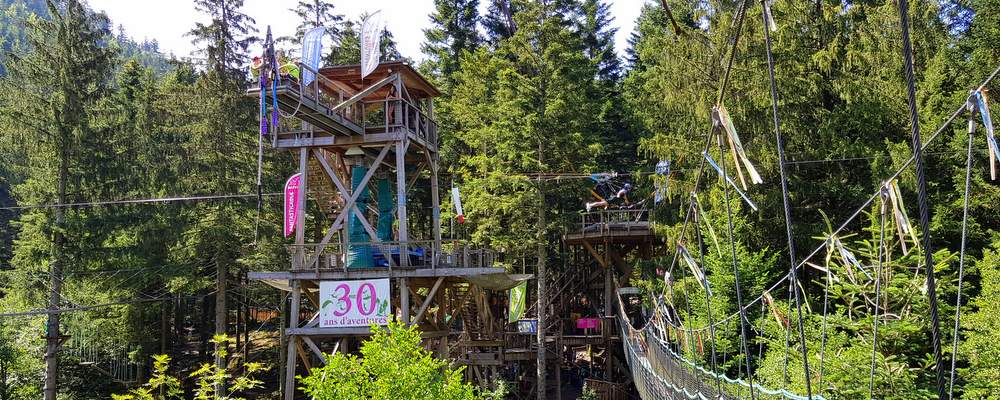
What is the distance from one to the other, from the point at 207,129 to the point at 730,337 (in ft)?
45.2

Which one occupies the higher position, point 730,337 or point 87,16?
point 87,16

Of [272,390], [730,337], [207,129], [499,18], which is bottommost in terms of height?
[272,390]

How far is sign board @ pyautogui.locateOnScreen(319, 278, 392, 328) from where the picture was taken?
11828mm

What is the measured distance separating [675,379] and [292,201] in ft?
23.5

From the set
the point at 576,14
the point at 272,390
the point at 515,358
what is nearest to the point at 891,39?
the point at 515,358

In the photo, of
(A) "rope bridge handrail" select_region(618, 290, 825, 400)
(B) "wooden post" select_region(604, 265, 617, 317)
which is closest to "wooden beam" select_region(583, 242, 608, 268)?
(B) "wooden post" select_region(604, 265, 617, 317)

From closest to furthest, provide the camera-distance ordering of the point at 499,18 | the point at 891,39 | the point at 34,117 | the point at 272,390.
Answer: the point at 891,39 < the point at 34,117 < the point at 272,390 < the point at 499,18

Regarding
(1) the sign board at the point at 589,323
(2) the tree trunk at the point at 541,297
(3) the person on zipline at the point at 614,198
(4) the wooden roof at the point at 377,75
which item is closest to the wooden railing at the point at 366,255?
(4) the wooden roof at the point at 377,75

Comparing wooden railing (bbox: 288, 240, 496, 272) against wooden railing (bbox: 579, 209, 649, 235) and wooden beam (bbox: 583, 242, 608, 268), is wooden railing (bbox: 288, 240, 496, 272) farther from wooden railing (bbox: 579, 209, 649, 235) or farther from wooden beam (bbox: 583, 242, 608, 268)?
wooden beam (bbox: 583, 242, 608, 268)

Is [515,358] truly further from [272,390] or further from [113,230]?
[113,230]

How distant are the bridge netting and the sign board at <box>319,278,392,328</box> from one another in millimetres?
4523

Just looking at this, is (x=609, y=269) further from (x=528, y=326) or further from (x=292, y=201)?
(x=292, y=201)

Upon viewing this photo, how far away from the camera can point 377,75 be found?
13125mm

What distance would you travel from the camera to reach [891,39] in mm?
13859
